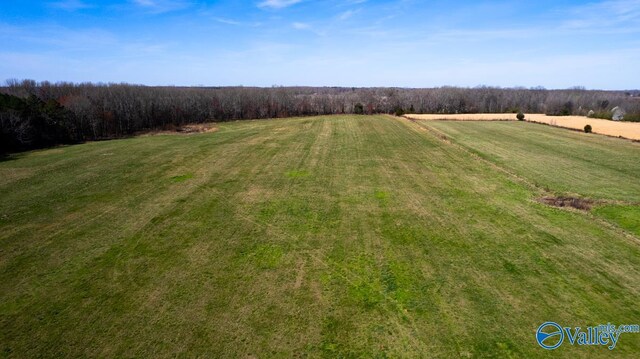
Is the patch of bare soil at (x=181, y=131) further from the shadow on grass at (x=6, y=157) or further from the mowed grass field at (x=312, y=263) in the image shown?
the mowed grass field at (x=312, y=263)

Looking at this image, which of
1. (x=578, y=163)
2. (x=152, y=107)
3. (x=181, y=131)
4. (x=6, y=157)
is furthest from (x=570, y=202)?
(x=152, y=107)

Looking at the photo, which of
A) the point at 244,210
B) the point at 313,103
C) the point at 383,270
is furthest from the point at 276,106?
the point at 383,270

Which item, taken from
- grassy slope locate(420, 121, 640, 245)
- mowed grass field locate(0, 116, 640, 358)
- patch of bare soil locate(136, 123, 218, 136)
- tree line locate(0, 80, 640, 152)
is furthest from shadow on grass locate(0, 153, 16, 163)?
grassy slope locate(420, 121, 640, 245)

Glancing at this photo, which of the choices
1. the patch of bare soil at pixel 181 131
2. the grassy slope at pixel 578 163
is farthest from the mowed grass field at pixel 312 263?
the patch of bare soil at pixel 181 131

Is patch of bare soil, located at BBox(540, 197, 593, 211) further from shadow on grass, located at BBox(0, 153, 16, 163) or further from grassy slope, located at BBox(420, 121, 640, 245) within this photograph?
shadow on grass, located at BBox(0, 153, 16, 163)

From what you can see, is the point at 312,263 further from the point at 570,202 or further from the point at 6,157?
the point at 6,157

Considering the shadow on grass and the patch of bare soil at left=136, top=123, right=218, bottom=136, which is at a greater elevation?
the patch of bare soil at left=136, top=123, right=218, bottom=136
